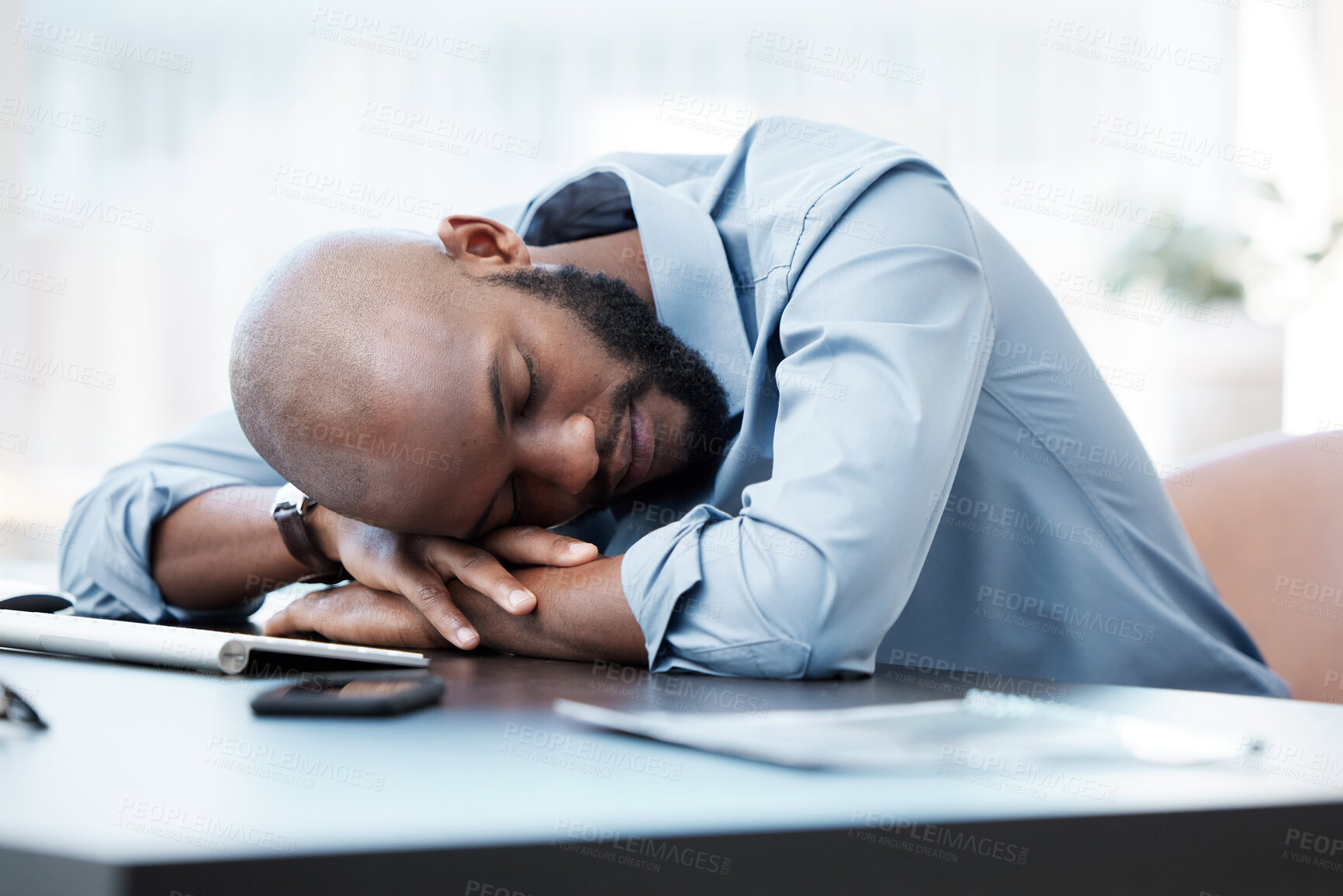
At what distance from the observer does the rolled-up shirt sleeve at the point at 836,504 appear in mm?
793

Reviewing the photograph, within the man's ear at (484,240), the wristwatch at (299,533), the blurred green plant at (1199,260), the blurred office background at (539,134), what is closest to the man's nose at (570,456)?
the man's ear at (484,240)

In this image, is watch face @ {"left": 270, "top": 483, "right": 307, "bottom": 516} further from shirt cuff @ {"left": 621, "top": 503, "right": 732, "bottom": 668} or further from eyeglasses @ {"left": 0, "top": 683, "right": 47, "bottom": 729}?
eyeglasses @ {"left": 0, "top": 683, "right": 47, "bottom": 729}

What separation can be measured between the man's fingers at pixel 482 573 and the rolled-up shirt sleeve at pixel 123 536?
515 millimetres

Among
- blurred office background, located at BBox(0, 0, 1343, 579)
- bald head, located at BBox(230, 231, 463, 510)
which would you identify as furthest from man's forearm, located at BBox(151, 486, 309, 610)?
blurred office background, located at BBox(0, 0, 1343, 579)

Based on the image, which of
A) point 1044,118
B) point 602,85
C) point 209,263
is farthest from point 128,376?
point 1044,118

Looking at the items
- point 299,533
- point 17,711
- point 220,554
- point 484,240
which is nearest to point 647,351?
point 484,240

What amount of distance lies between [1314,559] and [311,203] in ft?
13.4

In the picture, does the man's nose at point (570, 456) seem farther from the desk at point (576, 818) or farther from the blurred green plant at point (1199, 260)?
the blurred green plant at point (1199, 260)

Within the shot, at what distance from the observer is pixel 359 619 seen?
3.37 ft

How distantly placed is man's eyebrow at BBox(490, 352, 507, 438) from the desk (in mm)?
445

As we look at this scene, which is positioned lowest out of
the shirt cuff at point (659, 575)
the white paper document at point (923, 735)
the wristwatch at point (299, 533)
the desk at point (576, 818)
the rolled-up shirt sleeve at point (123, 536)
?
the rolled-up shirt sleeve at point (123, 536)

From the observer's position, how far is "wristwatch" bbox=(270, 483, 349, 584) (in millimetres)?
1200

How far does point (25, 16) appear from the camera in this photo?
4.43m

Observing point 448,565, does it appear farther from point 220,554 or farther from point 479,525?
point 220,554
